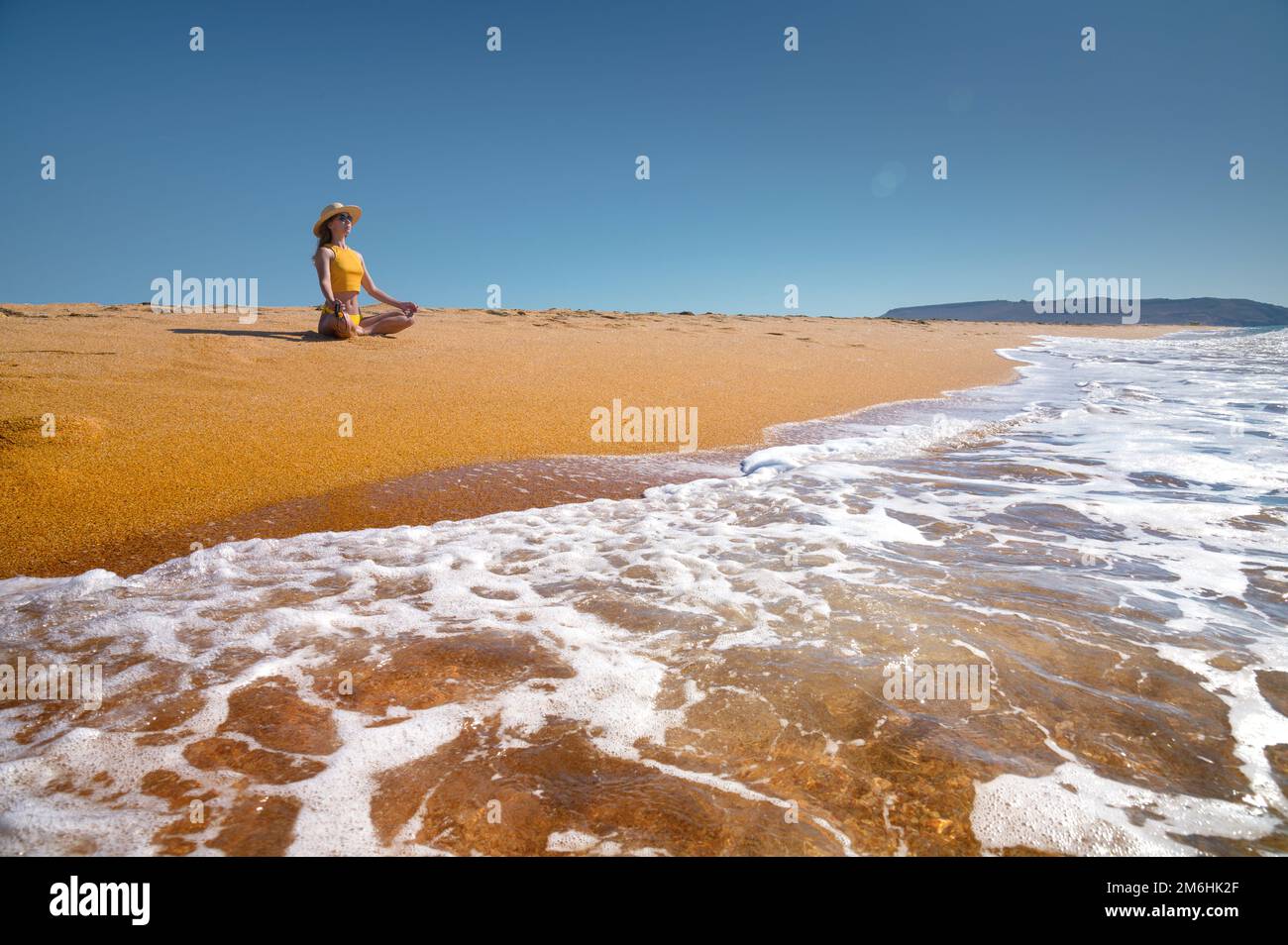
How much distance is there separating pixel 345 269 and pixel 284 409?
14.3ft

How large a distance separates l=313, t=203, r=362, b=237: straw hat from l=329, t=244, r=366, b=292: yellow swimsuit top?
0.89 feet

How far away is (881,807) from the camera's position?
4.65ft

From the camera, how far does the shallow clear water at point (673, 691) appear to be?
4.48 feet

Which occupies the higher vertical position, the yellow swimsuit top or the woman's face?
the woman's face

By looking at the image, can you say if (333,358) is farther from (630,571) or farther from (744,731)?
(744,731)

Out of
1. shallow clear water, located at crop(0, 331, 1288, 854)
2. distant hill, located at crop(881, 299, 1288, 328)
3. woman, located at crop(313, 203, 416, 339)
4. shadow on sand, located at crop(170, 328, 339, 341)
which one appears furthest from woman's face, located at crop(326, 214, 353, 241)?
distant hill, located at crop(881, 299, 1288, 328)

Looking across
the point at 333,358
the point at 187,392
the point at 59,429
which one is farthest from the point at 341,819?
the point at 333,358

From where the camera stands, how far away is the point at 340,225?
8555 mm

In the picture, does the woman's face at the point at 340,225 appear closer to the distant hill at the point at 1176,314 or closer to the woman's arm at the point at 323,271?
the woman's arm at the point at 323,271

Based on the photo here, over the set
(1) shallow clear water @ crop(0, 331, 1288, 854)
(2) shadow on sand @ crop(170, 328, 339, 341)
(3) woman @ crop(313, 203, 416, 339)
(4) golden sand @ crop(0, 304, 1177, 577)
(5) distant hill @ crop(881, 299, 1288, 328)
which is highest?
(5) distant hill @ crop(881, 299, 1288, 328)

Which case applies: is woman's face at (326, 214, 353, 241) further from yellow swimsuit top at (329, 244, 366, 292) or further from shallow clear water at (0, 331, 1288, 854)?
shallow clear water at (0, 331, 1288, 854)

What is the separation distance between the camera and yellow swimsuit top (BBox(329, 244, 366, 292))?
8.64 metres

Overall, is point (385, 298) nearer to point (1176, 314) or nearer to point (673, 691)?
point (673, 691)
